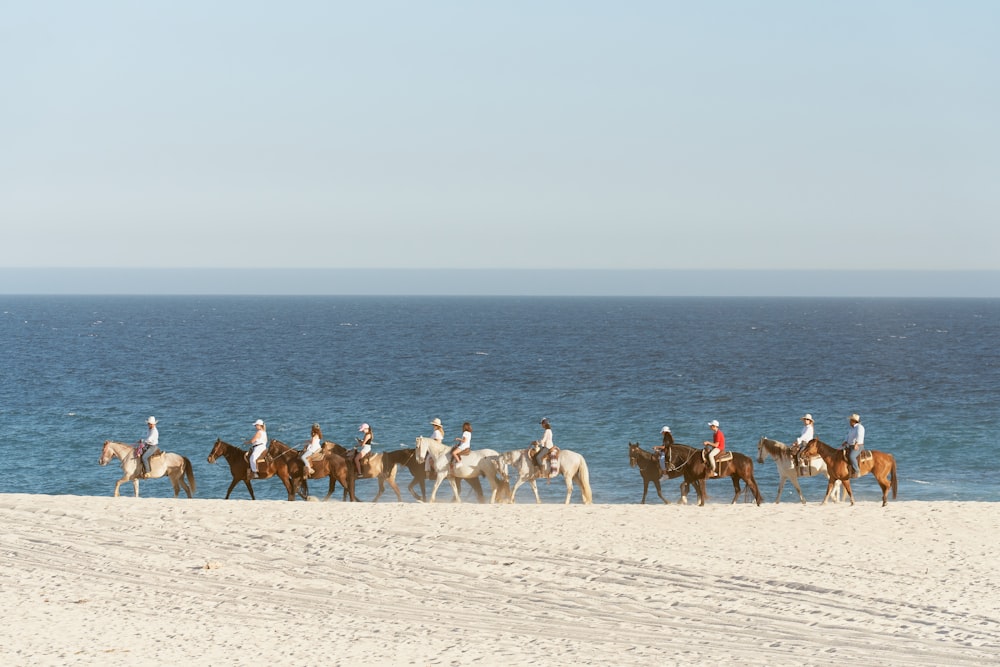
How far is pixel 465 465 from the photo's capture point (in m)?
28.6

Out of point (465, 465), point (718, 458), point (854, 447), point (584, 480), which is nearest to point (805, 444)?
point (854, 447)

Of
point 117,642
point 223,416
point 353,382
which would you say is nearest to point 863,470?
point 117,642

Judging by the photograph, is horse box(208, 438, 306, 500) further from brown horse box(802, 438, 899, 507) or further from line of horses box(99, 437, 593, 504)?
brown horse box(802, 438, 899, 507)

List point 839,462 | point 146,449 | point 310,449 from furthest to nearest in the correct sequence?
point 146,449, point 310,449, point 839,462

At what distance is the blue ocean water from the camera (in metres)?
41.3

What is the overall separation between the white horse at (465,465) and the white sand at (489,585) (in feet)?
5.86

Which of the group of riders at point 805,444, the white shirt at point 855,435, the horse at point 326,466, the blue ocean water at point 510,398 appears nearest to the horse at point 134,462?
the horse at point 326,466

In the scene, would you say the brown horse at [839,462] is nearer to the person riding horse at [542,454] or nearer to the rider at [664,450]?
the rider at [664,450]

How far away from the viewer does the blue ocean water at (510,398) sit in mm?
41312

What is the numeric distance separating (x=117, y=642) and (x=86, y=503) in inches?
436

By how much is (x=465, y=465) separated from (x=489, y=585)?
338 inches

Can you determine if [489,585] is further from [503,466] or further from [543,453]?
[503,466]

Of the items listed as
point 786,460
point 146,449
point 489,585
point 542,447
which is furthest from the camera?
point 146,449

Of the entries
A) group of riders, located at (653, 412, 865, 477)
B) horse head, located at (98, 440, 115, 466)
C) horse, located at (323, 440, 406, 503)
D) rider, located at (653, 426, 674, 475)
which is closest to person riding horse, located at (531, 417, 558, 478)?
rider, located at (653, 426, 674, 475)
